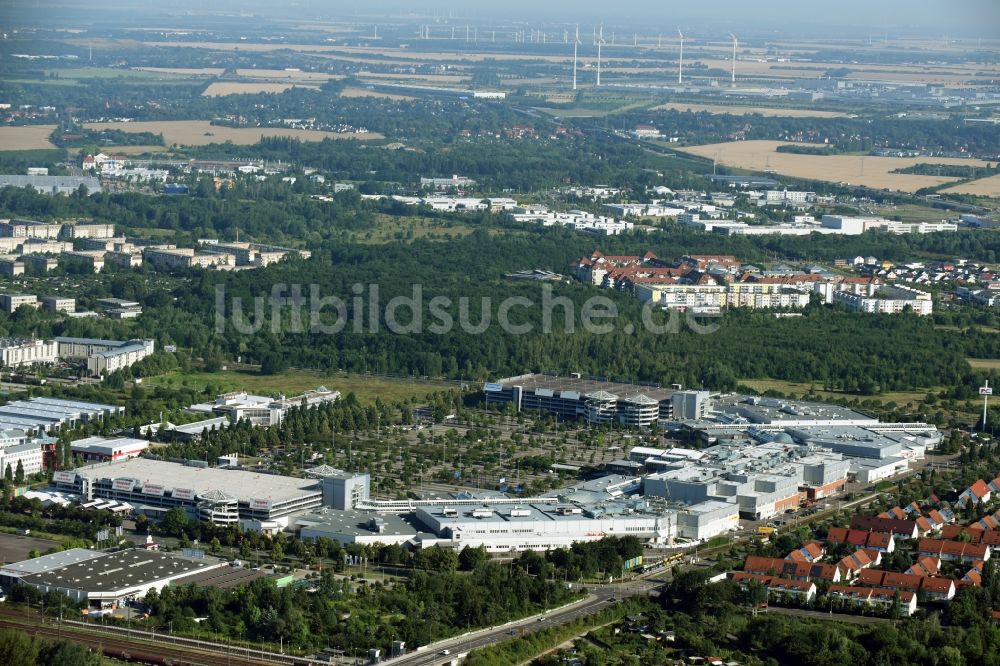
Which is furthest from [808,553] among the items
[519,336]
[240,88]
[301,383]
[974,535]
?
[240,88]

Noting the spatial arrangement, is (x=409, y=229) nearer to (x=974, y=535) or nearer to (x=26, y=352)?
(x=26, y=352)

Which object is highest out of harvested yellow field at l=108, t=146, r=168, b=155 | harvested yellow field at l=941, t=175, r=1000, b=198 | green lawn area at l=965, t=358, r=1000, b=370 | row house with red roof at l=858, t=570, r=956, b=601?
row house with red roof at l=858, t=570, r=956, b=601

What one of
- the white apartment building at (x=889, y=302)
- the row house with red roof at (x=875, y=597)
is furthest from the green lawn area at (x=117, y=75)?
the row house with red roof at (x=875, y=597)

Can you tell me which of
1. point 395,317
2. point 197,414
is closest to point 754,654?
point 197,414

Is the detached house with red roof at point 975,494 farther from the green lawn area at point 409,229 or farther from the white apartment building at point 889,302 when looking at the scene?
the green lawn area at point 409,229

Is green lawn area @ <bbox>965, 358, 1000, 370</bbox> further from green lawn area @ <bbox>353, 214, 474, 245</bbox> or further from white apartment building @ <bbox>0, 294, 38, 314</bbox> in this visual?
white apartment building @ <bbox>0, 294, 38, 314</bbox>

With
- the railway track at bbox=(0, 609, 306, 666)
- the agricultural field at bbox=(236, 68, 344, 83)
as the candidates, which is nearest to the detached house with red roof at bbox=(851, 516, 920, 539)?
the railway track at bbox=(0, 609, 306, 666)
